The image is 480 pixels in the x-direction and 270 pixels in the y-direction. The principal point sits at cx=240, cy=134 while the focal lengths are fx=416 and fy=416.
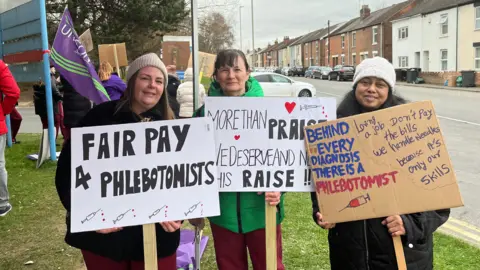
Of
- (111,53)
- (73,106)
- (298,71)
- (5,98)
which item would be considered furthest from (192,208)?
(298,71)

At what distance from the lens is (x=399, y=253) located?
6.66 ft

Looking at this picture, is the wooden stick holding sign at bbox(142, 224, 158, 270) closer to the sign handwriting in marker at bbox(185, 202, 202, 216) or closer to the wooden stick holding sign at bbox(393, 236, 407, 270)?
the sign handwriting in marker at bbox(185, 202, 202, 216)

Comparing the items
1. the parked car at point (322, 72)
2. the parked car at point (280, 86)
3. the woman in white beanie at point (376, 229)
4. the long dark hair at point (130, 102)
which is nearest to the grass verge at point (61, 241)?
the woman in white beanie at point (376, 229)

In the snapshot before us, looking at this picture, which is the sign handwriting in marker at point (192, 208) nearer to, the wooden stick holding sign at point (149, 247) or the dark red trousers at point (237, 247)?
the wooden stick holding sign at point (149, 247)

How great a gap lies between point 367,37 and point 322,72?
783 cm

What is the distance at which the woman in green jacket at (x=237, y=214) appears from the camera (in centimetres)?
244

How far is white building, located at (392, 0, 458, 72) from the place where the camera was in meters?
29.5

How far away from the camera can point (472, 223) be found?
15.4 feet

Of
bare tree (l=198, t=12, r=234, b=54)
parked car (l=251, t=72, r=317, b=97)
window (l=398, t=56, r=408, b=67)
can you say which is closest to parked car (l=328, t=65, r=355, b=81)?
window (l=398, t=56, r=408, b=67)

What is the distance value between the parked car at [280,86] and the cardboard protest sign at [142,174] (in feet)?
56.0

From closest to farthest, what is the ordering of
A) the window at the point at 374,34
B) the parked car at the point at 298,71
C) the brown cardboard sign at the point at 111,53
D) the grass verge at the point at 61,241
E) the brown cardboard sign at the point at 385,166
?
the brown cardboard sign at the point at 385,166
the grass verge at the point at 61,241
the brown cardboard sign at the point at 111,53
the window at the point at 374,34
the parked car at the point at 298,71

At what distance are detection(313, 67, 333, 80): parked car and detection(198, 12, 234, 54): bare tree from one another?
580 inches

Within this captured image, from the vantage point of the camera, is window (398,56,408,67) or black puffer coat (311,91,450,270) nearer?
black puffer coat (311,91,450,270)

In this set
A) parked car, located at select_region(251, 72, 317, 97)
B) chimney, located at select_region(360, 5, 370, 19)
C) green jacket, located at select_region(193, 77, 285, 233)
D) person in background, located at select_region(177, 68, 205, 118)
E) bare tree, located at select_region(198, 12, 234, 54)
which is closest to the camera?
green jacket, located at select_region(193, 77, 285, 233)
